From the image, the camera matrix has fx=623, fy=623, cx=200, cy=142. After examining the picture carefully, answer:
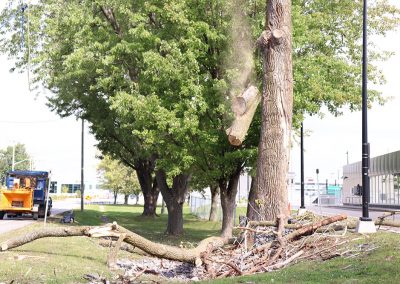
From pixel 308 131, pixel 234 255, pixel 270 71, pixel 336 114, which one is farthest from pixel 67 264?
pixel 308 131

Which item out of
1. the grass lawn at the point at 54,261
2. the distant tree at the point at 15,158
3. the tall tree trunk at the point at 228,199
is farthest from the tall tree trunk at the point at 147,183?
the distant tree at the point at 15,158

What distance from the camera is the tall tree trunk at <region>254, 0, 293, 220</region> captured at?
59.8 ft

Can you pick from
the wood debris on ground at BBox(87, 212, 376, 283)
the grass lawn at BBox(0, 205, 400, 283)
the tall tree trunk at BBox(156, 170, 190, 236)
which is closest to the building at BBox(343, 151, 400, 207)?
the tall tree trunk at BBox(156, 170, 190, 236)

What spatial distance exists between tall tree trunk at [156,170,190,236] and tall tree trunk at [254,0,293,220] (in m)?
11.4

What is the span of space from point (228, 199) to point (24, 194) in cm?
1306

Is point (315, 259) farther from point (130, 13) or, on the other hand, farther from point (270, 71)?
point (130, 13)

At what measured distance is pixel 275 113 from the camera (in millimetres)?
18578

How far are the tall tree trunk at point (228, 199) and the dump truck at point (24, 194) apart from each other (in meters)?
12.0

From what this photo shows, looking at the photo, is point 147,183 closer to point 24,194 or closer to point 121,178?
point 24,194

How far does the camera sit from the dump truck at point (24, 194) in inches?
1313

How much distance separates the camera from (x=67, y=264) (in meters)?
13.5

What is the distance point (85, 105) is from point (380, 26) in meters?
15.6

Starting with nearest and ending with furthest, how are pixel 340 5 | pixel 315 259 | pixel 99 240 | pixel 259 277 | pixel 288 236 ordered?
pixel 259 277
pixel 315 259
pixel 288 236
pixel 99 240
pixel 340 5

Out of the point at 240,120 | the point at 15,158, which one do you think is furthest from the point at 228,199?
the point at 15,158
